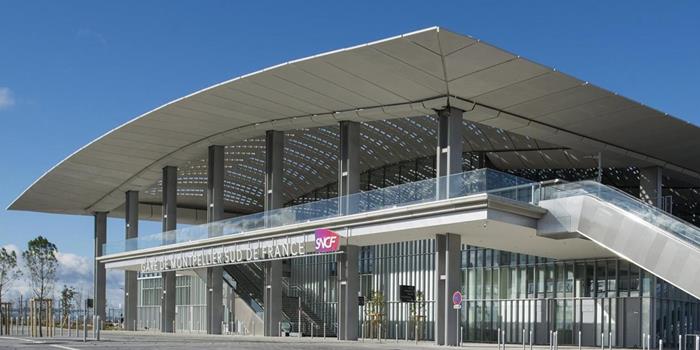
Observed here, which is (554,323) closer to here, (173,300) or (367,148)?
(367,148)

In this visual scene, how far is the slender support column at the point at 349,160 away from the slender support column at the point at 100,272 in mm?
35126

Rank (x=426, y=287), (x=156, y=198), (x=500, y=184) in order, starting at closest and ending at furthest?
(x=500, y=184) → (x=426, y=287) → (x=156, y=198)

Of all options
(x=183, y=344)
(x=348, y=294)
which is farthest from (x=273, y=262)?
(x=183, y=344)

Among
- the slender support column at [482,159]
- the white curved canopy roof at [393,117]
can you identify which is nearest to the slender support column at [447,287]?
the white curved canopy roof at [393,117]

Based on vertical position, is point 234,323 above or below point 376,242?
below

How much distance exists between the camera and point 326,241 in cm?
4172

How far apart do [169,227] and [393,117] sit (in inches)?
932

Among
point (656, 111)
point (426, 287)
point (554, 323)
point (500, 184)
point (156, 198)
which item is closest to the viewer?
point (500, 184)

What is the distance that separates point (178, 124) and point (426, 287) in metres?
19.8

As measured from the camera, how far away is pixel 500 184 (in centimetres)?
3606

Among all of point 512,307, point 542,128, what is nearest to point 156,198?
point 512,307

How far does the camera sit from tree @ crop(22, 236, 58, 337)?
278 feet

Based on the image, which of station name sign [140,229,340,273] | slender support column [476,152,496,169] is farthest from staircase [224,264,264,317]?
slender support column [476,152,496,169]

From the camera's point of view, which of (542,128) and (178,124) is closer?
(542,128)
